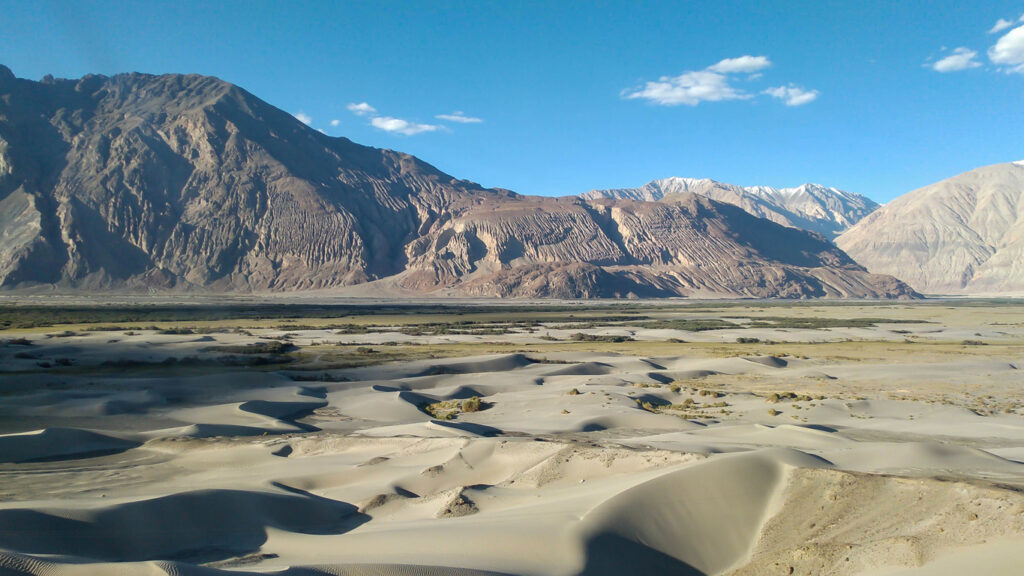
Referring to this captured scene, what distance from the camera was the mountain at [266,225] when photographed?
480ft

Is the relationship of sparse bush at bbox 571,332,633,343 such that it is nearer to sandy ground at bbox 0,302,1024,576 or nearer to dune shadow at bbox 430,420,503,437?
sandy ground at bbox 0,302,1024,576

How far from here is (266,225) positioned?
162 meters

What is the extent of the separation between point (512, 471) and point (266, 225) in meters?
160

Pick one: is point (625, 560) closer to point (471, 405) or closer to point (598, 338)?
point (471, 405)

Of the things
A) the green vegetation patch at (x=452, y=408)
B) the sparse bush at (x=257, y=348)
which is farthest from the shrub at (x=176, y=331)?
the green vegetation patch at (x=452, y=408)

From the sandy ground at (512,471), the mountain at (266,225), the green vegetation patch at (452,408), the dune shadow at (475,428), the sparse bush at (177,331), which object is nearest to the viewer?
the sandy ground at (512,471)

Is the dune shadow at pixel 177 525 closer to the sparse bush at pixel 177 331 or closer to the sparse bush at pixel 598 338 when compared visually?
the sparse bush at pixel 598 338

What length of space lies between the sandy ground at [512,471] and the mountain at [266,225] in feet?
399

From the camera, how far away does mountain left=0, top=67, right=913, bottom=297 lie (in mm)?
146375

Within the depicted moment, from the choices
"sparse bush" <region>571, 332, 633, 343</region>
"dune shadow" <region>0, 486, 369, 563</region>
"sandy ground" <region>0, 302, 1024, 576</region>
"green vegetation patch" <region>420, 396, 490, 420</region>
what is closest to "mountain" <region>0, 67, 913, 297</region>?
"sparse bush" <region>571, 332, 633, 343</region>

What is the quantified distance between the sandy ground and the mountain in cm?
12162

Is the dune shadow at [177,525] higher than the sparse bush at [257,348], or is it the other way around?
the dune shadow at [177,525]

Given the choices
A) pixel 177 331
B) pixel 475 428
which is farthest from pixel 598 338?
pixel 475 428

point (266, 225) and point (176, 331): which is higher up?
point (266, 225)
